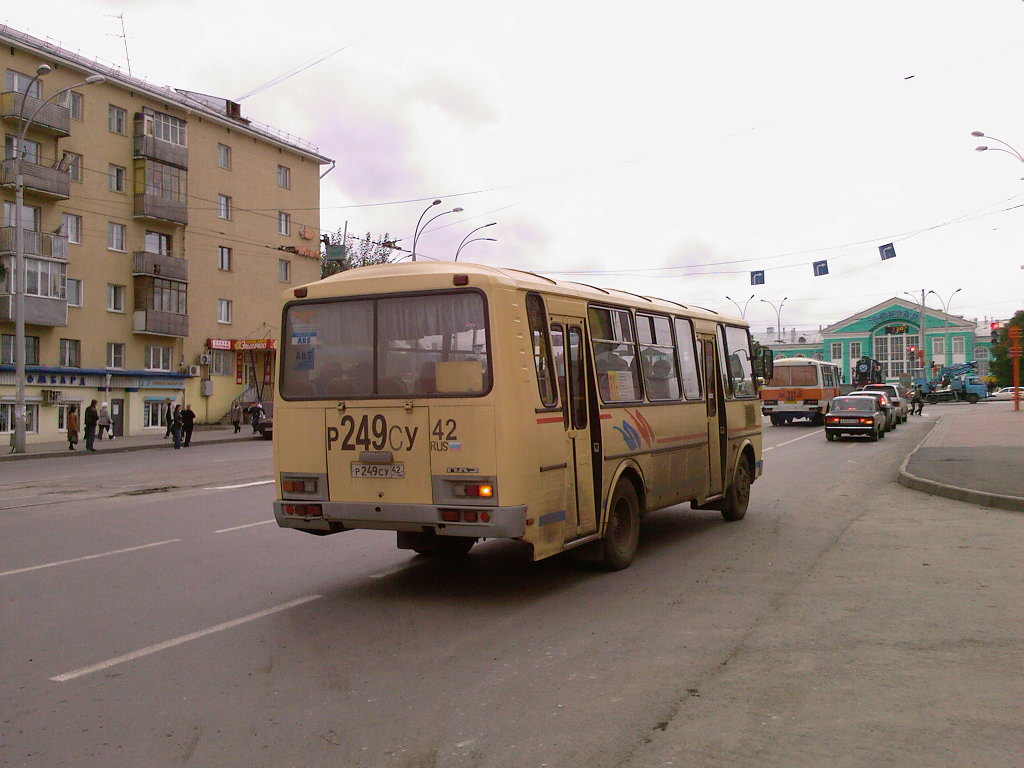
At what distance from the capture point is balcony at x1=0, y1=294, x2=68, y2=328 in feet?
116

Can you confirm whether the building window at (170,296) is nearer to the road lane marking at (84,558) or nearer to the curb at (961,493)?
the road lane marking at (84,558)

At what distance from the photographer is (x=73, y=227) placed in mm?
39500

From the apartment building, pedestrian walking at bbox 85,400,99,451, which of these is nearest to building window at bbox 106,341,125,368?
the apartment building

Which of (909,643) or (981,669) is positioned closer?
(981,669)

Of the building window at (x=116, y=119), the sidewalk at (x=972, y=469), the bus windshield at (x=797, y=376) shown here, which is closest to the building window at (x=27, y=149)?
the building window at (x=116, y=119)

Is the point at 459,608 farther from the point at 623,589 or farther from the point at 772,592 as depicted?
the point at 772,592

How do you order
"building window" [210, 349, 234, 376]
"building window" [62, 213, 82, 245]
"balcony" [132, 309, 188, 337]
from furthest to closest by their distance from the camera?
1. "building window" [210, 349, 234, 376]
2. "balcony" [132, 309, 188, 337]
3. "building window" [62, 213, 82, 245]

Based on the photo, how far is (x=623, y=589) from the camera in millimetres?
8031

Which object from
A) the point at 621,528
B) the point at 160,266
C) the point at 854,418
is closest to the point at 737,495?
the point at 621,528

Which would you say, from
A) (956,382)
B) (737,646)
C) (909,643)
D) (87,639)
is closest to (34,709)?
(87,639)

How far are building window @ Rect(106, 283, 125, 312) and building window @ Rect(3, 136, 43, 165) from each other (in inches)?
241

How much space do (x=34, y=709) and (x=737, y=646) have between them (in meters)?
4.18

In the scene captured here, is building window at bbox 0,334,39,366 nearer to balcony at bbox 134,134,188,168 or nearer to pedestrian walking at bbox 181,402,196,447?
pedestrian walking at bbox 181,402,196,447

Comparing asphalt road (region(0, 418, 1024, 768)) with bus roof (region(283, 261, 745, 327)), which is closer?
asphalt road (region(0, 418, 1024, 768))
